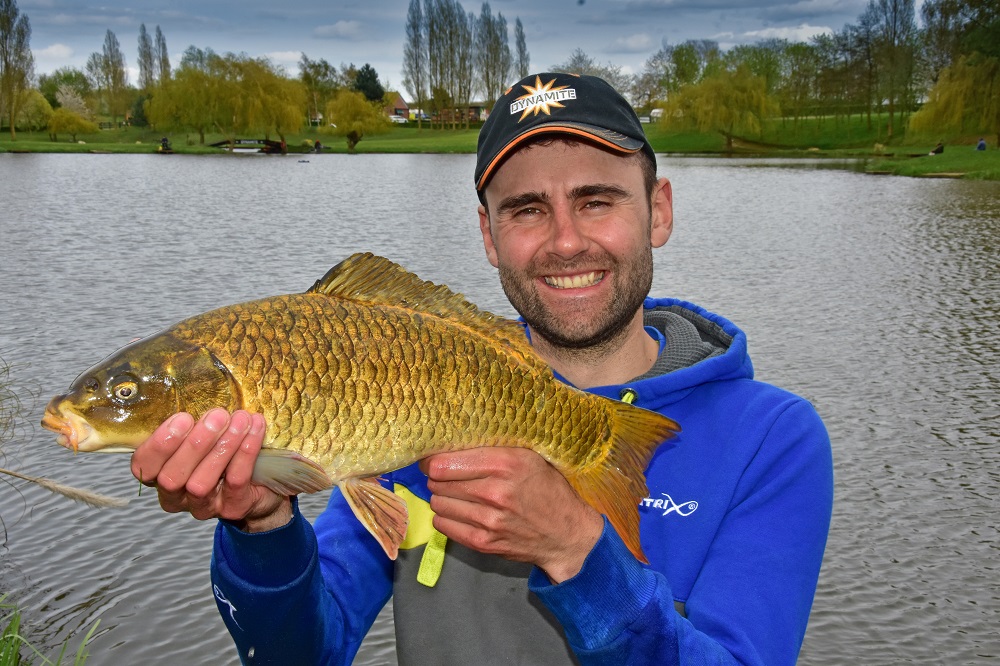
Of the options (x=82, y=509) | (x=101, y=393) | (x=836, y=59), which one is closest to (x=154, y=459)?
(x=101, y=393)

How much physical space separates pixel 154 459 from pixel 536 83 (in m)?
1.28

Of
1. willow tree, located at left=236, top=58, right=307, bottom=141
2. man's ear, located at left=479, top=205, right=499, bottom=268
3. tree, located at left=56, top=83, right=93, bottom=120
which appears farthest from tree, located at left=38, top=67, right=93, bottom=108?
man's ear, located at left=479, top=205, right=499, bottom=268

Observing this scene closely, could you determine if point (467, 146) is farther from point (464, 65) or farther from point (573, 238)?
point (573, 238)

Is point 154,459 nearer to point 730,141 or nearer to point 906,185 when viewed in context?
point 906,185

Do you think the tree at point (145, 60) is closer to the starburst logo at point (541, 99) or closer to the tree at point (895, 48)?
the tree at point (895, 48)

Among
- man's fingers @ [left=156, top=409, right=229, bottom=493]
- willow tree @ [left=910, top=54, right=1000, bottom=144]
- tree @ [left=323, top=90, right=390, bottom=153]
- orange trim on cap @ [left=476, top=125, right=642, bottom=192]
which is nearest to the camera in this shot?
man's fingers @ [left=156, top=409, right=229, bottom=493]

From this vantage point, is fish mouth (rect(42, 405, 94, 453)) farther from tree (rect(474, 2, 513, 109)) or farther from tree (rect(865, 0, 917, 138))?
tree (rect(474, 2, 513, 109))

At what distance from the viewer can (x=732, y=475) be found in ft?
6.15

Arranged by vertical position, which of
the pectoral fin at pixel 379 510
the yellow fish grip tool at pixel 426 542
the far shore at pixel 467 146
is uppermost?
the far shore at pixel 467 146

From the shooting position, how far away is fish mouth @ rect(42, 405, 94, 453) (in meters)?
1.48

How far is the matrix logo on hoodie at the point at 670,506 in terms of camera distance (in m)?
1.88

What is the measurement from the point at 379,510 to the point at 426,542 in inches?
12.8

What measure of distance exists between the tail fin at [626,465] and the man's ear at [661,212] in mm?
719

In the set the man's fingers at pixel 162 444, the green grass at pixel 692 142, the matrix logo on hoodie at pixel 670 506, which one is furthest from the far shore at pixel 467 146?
the man's fingers at pixel 162 444
